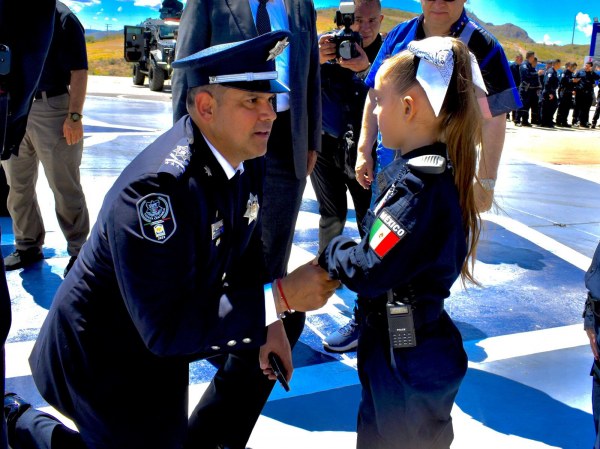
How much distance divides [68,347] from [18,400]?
669 millimetres

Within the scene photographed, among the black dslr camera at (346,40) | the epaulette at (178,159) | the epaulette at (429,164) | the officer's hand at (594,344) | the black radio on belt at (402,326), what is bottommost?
the officer's hand at (594,344)

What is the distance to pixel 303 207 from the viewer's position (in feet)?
21.8

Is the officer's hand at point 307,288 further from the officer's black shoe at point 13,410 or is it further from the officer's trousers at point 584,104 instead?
the officer's trousers at point 584,104

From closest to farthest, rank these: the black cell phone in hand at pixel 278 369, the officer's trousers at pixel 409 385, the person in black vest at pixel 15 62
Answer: the person in black vest at pixel 15 62 < the officer's trousers at pixel 409 385 < the black cell phone in hand at pixel 278 369

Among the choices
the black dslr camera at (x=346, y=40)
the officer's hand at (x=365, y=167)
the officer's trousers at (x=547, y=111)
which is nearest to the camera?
the officer's hand at (x=365, y=167)

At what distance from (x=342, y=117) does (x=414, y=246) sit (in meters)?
2.13

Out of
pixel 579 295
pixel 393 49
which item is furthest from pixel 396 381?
pixel 579 295

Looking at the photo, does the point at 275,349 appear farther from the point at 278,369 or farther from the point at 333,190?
the point at 333,190

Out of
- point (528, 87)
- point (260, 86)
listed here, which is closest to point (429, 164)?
point (260, 86)

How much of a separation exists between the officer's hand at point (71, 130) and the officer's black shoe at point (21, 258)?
0.86 metres

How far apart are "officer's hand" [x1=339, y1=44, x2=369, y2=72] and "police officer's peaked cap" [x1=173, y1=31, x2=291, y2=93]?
1760mm

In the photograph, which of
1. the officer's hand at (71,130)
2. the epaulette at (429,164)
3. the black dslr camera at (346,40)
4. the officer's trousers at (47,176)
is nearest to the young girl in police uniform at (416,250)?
the epaulette at (429,164)

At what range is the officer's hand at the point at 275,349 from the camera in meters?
2.21

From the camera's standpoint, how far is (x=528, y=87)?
58.1 feet
